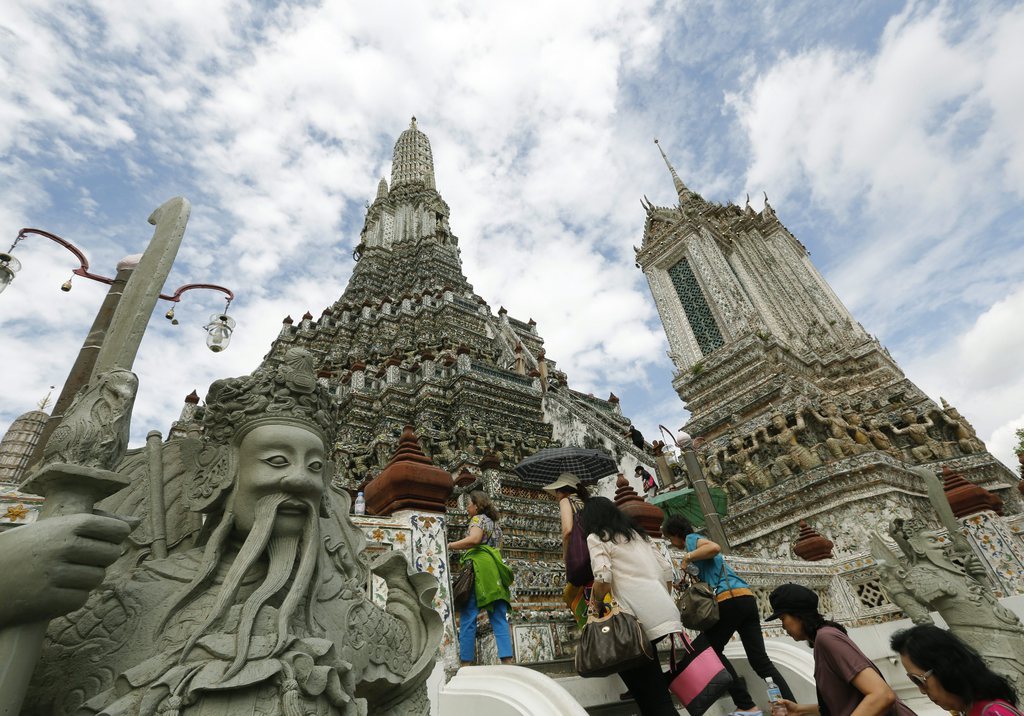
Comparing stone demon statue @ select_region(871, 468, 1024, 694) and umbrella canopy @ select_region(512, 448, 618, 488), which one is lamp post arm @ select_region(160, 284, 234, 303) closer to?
umbrella canopy @ select_region(512, 448, 618, 488)

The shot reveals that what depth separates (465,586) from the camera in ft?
11.4

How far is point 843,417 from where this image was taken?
12898 millimetres

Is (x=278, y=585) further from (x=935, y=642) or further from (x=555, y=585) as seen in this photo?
(x=555, y=585)

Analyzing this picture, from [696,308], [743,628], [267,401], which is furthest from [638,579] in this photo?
[696,308]

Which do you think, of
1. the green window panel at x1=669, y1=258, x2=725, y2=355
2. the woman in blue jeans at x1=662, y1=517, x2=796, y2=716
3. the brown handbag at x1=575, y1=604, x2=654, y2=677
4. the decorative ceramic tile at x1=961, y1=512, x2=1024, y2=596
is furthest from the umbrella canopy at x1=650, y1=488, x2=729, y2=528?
the green window panel at x1=669, y1=258, x2=725, y2=355

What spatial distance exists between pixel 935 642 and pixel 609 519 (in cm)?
134

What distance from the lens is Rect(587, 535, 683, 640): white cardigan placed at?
2.41 m

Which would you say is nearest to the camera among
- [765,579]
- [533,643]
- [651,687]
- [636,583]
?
[651,687]

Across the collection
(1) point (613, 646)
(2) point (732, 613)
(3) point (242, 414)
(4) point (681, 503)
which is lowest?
(1) point (613, 646)

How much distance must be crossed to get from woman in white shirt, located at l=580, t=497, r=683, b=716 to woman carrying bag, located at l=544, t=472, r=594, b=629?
104 mm

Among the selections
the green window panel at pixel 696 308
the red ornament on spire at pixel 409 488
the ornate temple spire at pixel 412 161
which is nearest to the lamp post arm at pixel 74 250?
the red ornament on spire at pixel 409 488

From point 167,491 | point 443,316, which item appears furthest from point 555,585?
point 443,316

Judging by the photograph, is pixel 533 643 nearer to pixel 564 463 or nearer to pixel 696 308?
pixel 564 463

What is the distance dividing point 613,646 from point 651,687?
374 mm
